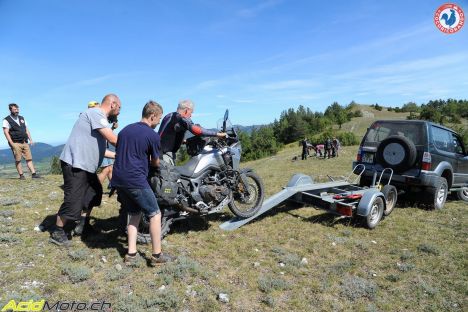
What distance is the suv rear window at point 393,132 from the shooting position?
8.09 metres

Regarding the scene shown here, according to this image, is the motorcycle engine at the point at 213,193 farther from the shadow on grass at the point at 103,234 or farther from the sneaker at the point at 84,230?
the sneaker at the point at 84,230

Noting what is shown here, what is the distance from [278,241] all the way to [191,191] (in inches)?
67.4

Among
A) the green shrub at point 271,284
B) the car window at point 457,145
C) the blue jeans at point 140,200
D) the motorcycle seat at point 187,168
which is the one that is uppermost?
the car window at point 457,145

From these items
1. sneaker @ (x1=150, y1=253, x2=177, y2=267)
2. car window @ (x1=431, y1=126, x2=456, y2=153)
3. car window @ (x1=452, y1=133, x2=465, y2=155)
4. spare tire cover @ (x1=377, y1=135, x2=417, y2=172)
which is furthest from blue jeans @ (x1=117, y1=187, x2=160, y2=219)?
car window @ (x1=452, y1=133, x2=465, y2=155)

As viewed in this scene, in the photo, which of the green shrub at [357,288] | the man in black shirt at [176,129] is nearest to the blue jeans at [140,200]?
the man in black shirt at [176,129]

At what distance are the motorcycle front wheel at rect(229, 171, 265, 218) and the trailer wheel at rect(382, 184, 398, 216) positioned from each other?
283 cm

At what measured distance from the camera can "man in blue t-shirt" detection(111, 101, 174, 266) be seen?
14.1 feet

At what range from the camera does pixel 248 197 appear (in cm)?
655

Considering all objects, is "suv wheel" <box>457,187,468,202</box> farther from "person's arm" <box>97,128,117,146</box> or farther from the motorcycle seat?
"person's arm" <box>97,128,117,146</box>

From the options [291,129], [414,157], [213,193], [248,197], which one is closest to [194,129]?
[213,193]

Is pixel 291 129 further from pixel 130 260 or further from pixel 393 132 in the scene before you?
pixel 130 260

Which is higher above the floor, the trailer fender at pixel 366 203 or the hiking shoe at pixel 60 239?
the trailer fender at pixel 366 203

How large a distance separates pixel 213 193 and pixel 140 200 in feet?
5.35

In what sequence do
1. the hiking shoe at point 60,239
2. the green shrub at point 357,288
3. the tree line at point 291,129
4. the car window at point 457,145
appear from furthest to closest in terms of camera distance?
the tree line at point 291,129 → the car window at point 457,145 → the hiking shoe at point 60,239 → the green shrub at point 357,288
